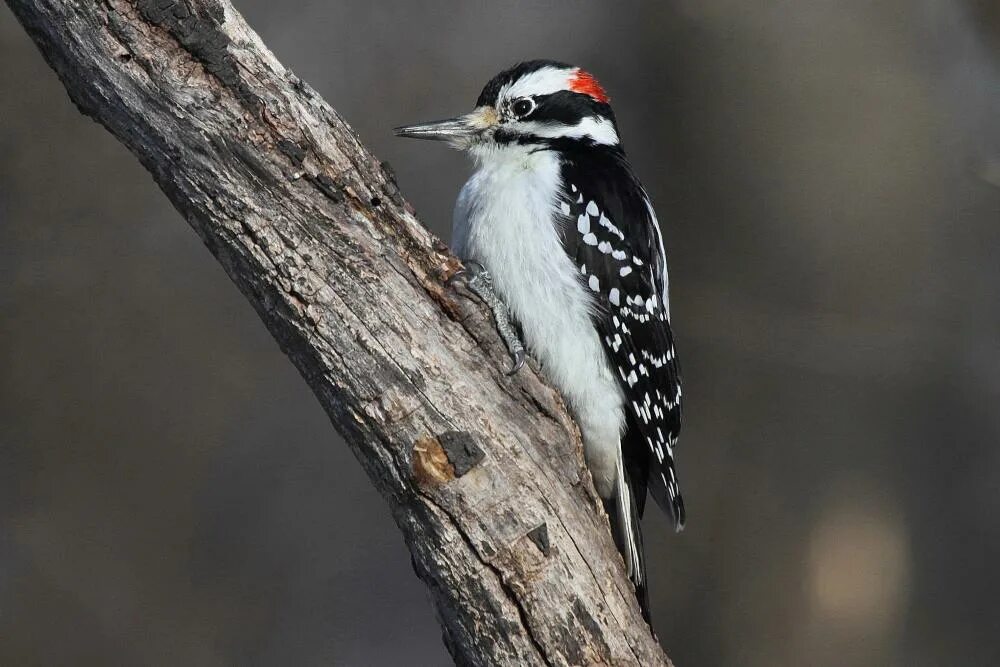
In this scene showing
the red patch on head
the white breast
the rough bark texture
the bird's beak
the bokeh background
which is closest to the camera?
the rough bark texture

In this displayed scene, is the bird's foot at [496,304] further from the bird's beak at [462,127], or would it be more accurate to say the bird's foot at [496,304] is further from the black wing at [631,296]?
the bird's beak at [462,127]

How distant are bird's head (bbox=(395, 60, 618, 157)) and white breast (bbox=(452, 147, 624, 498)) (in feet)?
0.58

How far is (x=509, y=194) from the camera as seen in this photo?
2.99m

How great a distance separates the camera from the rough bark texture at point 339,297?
2244mm

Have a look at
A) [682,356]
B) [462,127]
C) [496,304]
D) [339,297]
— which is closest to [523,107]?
[462,127]

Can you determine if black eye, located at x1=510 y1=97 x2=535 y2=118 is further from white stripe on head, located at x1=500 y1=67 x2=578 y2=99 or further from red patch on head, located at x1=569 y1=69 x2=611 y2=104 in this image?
red patch on head, located at x1=569 y1=69 x2=611 y2=104

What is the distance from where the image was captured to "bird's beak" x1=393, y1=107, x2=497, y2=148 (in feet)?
10.3

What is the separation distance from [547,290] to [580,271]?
128mm

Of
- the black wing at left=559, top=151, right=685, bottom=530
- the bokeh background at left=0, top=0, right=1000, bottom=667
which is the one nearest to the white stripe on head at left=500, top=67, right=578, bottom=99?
the black wing at left=559, top=151, right=685, bottom=530

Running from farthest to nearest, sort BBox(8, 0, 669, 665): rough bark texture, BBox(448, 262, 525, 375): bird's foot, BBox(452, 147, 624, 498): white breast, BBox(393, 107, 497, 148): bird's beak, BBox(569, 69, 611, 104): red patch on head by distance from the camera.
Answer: BBox(569, 69, 611, 104): red patch on head, BBox(393, 107, 497, 148): bird's beak, BBox(452, 147, 624, 498): white breast, BBox(448, 262, 525, 375): bird's foot, BBox(8, 0, 669, 665): rough bark texture

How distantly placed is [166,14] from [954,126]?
399 centimetres

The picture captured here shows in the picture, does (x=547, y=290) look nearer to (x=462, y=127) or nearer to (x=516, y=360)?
(x=516, y=360)

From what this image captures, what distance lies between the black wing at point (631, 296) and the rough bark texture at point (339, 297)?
76 cm

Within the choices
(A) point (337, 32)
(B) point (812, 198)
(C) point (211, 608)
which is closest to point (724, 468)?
(B) point (812, 198)
